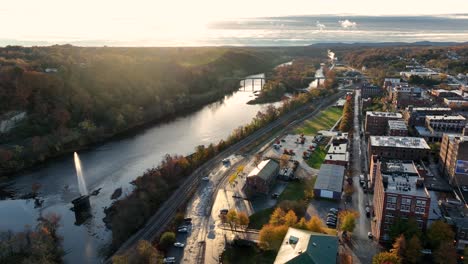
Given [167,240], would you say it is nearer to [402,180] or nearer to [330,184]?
[330,184]

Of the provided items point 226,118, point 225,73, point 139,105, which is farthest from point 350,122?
point 225,73

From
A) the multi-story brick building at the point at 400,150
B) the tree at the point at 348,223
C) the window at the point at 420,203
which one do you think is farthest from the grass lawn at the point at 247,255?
the multi-story brick building at the point at 400,150

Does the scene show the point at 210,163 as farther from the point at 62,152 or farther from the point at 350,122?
the point at 350,122

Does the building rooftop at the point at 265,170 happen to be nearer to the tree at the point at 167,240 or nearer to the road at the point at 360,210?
the road at the point at 360,210

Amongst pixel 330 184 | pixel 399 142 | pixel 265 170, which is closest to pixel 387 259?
pixel 330 184

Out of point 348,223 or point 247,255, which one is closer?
point 247,255

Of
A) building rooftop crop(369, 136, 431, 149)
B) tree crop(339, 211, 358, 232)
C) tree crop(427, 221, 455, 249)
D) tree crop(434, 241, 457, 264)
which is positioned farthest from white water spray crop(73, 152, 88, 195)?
building rooftop crop(369, 136, 431, 149)
